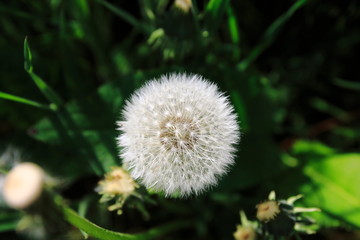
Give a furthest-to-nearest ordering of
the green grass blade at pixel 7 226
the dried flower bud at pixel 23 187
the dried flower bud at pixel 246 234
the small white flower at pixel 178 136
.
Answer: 1. the green grass blade at pixel 7 226
2. the dried flower bud at pixel 246 234
3. the dried flower bud at pixel 23 187
4. the small white flower at pixel 178 136

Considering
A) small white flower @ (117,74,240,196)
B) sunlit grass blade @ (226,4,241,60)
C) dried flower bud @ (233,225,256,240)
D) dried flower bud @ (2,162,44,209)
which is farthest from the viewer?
sunlit grass blade @ (226,4,241,60)

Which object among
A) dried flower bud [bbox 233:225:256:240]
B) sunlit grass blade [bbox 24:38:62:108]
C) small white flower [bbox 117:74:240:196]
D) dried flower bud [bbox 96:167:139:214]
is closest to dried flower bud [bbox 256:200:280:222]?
dried flower bud [bbox 233:225:256:240]

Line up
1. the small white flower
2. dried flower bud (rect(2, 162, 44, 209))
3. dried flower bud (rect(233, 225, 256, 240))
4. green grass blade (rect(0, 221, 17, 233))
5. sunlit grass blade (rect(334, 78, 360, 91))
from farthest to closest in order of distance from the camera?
sunlit grass blade (rect(334, 78, 360, 91)) < green grass blade (rect(0, 221, 17, 233)) < dried flower bud (rect(233, 225, 256, 240)) < dried flower bud (rect(2, 162, 44, 209)) < the small white flower

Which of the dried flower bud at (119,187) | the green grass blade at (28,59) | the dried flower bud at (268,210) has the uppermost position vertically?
the green grass blade at (28,59)

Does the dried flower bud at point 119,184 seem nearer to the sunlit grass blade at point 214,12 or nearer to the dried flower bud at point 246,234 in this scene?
the dried flower bud at point 246,234

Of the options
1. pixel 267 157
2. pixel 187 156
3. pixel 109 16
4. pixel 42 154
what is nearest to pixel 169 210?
pixel 267 157

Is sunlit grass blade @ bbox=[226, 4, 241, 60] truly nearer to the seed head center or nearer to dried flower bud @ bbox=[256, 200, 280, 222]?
the seed head center

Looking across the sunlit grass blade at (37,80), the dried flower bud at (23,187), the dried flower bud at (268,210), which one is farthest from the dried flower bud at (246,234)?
the sunlit grass blade at (37,80)
